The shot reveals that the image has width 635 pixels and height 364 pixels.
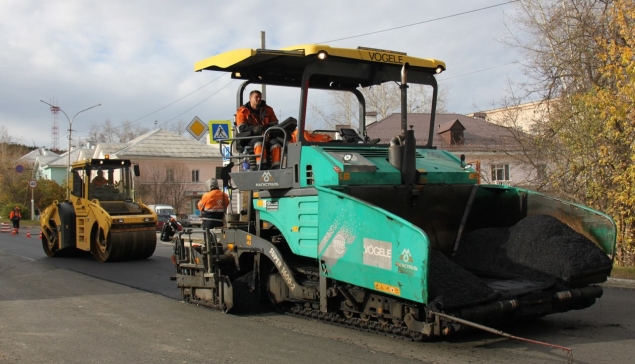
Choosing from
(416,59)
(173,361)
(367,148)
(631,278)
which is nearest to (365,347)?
(173,361)

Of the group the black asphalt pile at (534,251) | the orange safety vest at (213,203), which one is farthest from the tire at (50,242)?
the black asphalt pile at (534,251)

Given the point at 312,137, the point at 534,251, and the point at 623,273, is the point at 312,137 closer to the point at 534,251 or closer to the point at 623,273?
the point at 534,251

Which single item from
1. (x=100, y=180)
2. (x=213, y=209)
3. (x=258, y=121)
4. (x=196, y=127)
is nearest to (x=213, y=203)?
(x=213, y=209)

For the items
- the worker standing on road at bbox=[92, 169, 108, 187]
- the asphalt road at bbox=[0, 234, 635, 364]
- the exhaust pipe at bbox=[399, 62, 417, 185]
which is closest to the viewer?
the asphalt road at bbox=[0, 234, 635, 364]

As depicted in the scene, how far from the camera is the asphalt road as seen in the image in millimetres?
5734

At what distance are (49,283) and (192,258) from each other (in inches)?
166

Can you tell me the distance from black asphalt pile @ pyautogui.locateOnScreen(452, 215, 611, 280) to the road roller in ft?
31.8

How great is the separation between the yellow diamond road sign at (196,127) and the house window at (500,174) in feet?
28.1

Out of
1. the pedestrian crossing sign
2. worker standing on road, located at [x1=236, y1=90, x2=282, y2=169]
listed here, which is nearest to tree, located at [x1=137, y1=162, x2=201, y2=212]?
the pedestrian crossing sign

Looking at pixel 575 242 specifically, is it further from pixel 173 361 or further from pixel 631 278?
pixel 631 278

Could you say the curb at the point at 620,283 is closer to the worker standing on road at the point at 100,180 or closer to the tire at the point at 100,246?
the tire at the point at 100,246

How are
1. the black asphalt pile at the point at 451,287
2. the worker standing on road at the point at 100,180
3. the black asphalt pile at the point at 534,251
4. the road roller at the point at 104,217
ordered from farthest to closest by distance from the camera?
the worker standing on road at the point at 100,180
the road roller at the point at 104,217
the black asphalt pile at the point at 534,251
the black asphalt pile at the point at 451,287

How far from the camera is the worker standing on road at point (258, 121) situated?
7508mm

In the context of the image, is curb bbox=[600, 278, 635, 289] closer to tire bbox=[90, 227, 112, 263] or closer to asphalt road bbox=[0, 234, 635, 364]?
asphalt road bbox=[0, 234, 635, 364]
